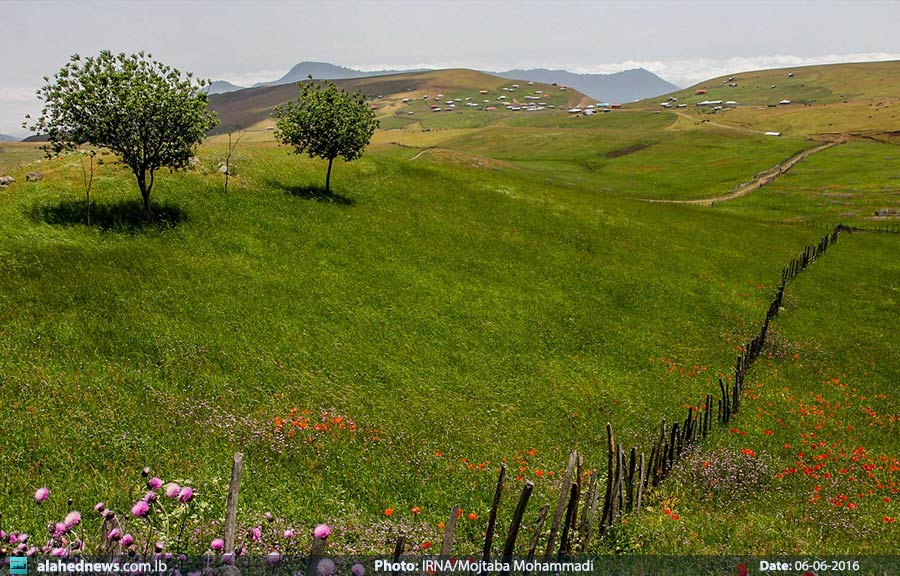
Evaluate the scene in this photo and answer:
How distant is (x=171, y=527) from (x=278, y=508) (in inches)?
138

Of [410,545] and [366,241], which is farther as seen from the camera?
[366,241]

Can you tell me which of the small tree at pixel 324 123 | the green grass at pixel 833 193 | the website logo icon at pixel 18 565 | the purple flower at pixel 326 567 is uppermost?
the small tree at pixel 324 123

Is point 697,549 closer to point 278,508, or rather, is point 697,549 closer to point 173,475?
point 278,508

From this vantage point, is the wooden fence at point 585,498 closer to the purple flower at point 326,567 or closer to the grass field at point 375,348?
the purple flower at point 326,567

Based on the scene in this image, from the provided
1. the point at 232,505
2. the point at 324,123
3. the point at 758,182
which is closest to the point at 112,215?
the point at 324,123

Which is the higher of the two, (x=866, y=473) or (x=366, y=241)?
(x=366, y=241)

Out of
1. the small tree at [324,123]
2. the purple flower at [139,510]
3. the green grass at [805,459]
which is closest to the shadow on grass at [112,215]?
the small tree at [324,123]

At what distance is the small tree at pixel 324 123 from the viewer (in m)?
43.8

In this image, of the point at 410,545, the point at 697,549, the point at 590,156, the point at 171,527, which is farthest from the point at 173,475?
the point at 590,156

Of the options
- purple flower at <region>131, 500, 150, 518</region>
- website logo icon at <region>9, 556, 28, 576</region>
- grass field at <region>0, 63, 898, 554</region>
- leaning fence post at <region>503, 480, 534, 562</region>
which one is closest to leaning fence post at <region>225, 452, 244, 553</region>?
purple flower at <region>131, 500, 150, 518</region>

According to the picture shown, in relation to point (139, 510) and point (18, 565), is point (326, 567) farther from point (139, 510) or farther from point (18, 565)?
point (18, 565)

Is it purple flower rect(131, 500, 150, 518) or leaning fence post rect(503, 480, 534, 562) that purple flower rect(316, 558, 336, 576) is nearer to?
purple flower rect(131, 500, 150, 518)

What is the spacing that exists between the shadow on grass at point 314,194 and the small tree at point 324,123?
3348 millimetres

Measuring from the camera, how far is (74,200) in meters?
32.7
